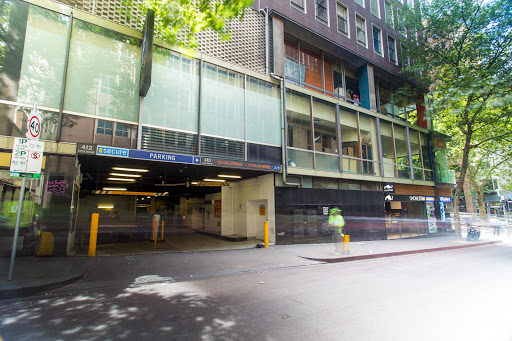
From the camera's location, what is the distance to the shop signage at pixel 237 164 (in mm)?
10438

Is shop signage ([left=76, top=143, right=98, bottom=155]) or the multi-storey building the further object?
the multi-storey building

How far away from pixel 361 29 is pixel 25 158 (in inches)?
795

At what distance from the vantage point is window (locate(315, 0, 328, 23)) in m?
16.5

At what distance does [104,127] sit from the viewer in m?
9.31

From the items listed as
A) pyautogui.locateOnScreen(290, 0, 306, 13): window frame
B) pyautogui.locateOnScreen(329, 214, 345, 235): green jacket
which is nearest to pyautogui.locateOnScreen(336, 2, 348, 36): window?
pyautogui.locateOnScreen(290, 0, 306, 13): window frame

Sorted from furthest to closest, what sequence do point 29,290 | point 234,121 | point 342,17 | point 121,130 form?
point 342,17, point 234,121, point 121,130, point 29,290

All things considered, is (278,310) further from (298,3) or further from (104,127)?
(298,3)

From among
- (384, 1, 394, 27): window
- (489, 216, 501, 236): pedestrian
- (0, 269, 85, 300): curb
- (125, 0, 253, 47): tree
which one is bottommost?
(0, 269, 85, 300): curb

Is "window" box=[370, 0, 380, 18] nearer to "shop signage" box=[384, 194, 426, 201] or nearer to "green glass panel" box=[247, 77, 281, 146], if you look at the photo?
"green glass panel" box=[247, 77, 281, 146]

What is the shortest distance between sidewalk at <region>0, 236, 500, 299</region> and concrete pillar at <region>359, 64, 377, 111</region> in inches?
403

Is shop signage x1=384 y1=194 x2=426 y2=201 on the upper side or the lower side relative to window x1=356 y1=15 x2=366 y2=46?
lower

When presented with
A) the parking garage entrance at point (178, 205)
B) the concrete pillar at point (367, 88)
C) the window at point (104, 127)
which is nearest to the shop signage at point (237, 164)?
the parking garage entrance at point (178, 205)

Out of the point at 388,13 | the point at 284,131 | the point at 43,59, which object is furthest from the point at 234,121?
the point at 388,13

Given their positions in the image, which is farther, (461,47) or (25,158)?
(461,47)
